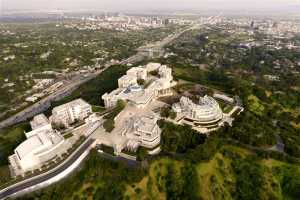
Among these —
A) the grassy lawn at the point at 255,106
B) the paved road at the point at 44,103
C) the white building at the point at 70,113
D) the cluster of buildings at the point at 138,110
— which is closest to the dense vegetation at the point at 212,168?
the grassy lawn at the point at 255,106

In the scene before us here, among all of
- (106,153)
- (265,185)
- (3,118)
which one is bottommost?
(3,118)

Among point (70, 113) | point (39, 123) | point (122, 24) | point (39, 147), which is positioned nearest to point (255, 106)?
point (70, 113)

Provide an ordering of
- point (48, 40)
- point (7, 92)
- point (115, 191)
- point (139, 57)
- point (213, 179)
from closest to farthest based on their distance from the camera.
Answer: point (115, 191), point (213, 179), point (7, 92), point (139, 57), point (48, 40)

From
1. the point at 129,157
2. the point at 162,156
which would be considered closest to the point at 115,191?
the point at 129,157

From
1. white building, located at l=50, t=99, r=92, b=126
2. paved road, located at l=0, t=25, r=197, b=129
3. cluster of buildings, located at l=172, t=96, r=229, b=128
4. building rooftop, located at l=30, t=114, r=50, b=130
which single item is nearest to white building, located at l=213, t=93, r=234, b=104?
cluster of buildings, located at l=172, t=96, r=229, b=128

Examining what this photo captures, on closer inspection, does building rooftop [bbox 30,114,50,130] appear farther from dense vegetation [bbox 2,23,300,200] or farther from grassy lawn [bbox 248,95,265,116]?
grassy lawn [bbox 248,95,265,116]

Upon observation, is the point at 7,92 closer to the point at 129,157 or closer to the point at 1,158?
the point at 1,158

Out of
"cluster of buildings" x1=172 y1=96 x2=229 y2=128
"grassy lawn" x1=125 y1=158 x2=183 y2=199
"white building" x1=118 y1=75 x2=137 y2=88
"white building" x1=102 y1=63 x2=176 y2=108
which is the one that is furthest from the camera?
"white building" x1=118 y1=75 x2=137 y2=88

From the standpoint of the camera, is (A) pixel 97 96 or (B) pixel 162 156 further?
(A) pixel 97 96
